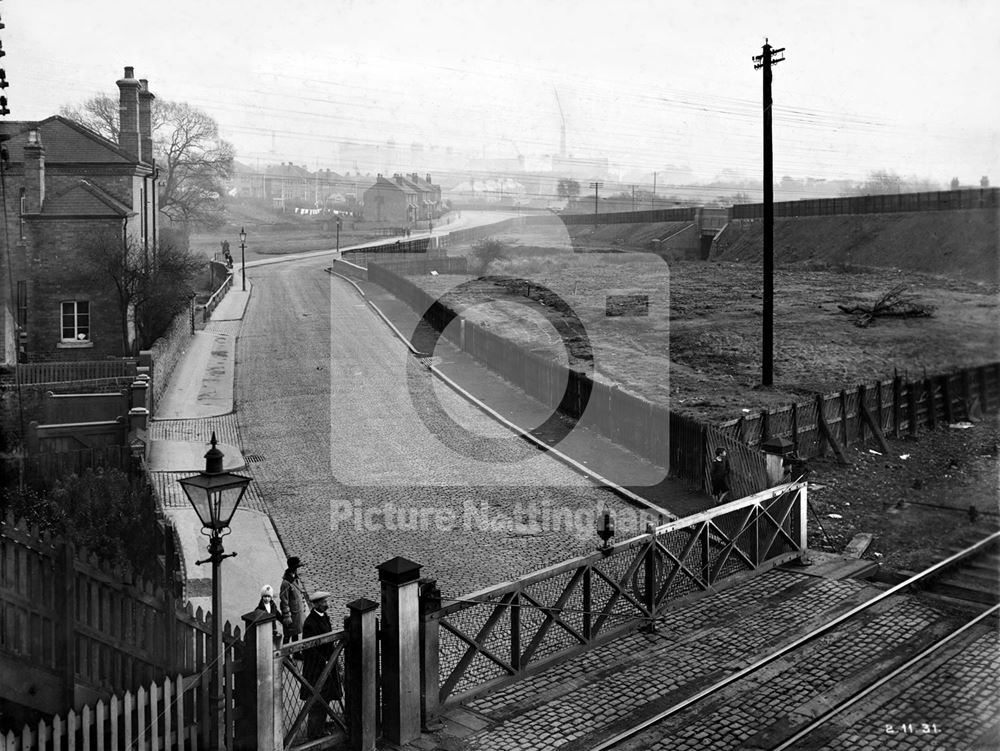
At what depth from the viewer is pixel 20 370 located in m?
25.5

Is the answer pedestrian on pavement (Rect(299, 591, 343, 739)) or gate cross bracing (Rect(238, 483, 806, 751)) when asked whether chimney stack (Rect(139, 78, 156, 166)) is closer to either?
gate cross bracing (Rect(238, 483, 806, 751))

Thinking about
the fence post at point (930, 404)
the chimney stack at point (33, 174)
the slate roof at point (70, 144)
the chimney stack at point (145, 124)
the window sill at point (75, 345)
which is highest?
the chimney stack at point (145, 124)

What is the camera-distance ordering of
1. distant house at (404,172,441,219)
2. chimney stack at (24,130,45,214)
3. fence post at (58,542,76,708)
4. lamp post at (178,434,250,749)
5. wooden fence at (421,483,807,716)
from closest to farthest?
1. fence post at (58,542,76,708)
2. lamp post at (178,434,250,749)
3. wooden fence at (421,483,807,716)
4. chimney stack at (24,130,45,214)
5. distant house at (404,172,441,219)

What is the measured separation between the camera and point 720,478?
1508 centimetres

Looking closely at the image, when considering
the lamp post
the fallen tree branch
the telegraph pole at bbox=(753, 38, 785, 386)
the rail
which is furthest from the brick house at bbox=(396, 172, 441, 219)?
the lamp post

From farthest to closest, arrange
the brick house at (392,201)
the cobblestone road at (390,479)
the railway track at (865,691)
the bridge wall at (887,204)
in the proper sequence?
the brick house at (392,201) < the bridge wall at (887,204) < the cobblestone road at (390,479) < the railway track at (865,691)

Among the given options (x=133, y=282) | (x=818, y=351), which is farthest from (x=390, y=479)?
(x=133, y=282)

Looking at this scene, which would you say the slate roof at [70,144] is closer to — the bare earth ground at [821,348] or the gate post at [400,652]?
the bare earth ground at [821,348]

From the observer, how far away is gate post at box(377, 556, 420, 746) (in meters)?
8.34

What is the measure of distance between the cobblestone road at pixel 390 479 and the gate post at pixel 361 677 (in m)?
4.01

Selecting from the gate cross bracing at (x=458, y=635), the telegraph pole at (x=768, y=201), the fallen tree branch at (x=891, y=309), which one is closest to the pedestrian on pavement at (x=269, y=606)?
the gate cross bracing at (x=458, y=635)

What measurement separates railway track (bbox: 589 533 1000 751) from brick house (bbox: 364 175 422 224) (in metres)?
96.6

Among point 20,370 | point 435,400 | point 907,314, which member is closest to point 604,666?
point 435,400

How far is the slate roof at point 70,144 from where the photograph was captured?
32.5 meters
